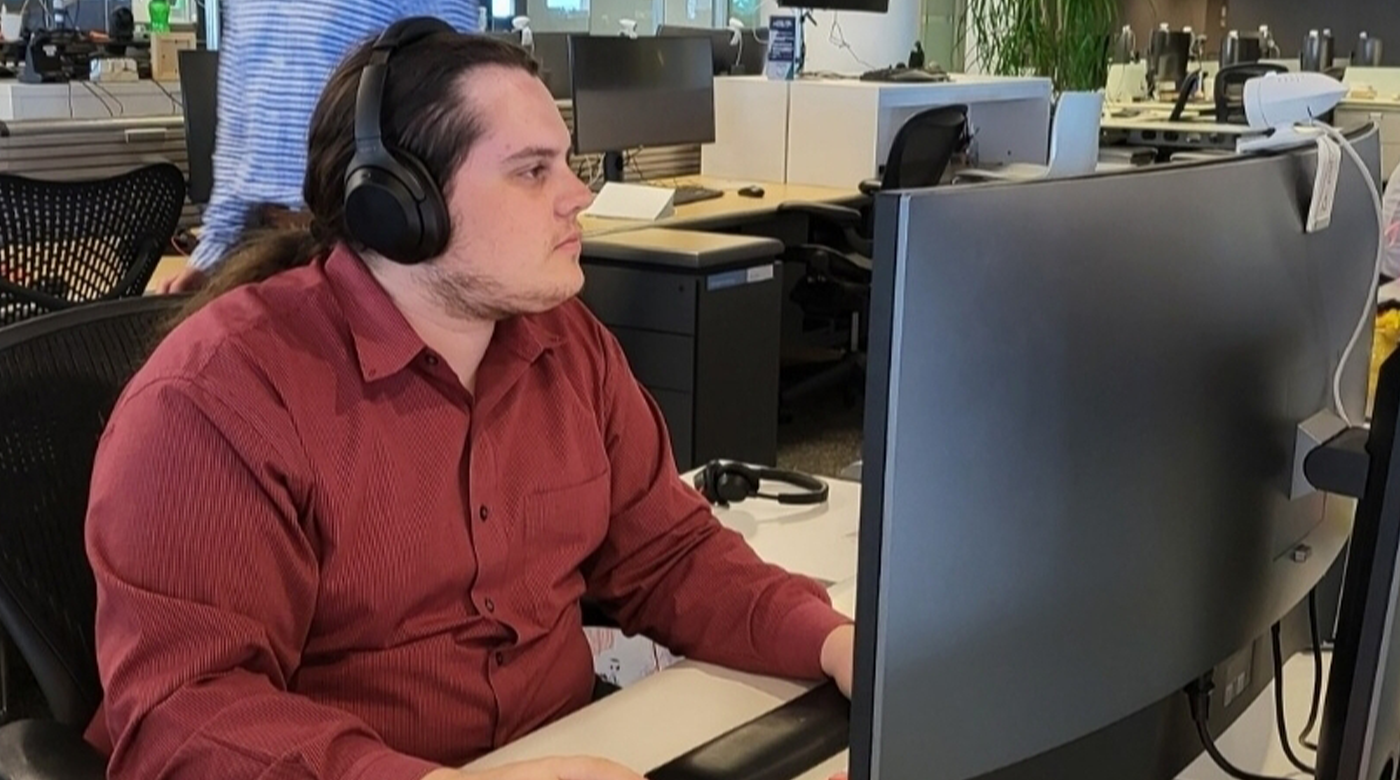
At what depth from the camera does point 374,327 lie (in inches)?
44.5

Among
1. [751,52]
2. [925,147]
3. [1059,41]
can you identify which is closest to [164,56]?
[925,147]

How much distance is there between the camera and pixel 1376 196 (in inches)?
35.3

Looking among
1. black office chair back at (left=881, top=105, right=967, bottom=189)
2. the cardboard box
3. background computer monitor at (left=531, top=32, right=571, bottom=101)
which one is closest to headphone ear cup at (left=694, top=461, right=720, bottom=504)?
black office chair back at (left=881, top=105, right=967, bottom=189)

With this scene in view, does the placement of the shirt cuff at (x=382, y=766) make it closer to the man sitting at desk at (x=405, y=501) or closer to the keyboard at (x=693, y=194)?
the man sitting at desk at (x=405, y=501)

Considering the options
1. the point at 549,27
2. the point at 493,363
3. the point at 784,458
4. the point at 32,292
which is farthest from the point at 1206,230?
the point at 549,27

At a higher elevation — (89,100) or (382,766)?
(89,100)

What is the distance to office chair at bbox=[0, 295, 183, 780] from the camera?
44.1 inches

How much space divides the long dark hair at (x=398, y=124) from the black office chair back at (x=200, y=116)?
1.96m

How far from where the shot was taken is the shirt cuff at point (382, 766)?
96 cm

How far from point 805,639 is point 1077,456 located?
0.55 m

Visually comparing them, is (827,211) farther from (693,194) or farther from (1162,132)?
(1162,132)

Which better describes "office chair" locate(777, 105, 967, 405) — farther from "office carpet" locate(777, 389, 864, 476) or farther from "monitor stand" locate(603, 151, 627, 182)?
"monitor stand" locate(603, 151, 627, 182)

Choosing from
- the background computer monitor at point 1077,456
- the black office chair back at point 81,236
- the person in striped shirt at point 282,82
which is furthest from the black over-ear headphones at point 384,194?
Result: the black office chair back at point 81,236

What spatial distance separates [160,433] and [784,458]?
318 centimetres
